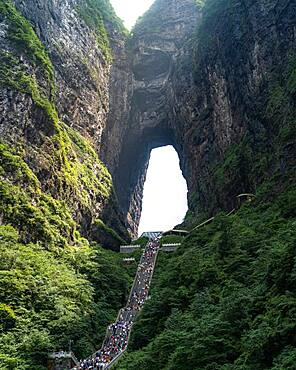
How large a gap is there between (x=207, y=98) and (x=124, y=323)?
36335 mm

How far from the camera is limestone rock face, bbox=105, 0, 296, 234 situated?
4016 centimetres

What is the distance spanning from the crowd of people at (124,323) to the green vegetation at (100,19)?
38.2m

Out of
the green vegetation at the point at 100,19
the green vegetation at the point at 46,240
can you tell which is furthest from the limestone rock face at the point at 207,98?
the green vegetation at the point at 46,240

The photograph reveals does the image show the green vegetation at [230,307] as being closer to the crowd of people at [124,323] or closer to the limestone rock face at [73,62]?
the crowd of people at [124,323]

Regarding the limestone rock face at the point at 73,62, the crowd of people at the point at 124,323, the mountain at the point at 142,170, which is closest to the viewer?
the mountain at the point at 142,170

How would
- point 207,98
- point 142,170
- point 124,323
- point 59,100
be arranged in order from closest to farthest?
point 124,323, point 59,100, point 207,98, point 142,170

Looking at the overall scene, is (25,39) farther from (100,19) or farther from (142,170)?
(142,170)

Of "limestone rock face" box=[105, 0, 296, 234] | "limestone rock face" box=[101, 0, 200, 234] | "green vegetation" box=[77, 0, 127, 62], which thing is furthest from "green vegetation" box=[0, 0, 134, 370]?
"limestone rock face" box=[101, 0, 200, 234]

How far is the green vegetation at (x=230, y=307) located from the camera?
36.3 feet

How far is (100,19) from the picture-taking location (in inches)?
2842

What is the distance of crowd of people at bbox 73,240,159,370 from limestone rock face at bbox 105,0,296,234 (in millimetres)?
10811

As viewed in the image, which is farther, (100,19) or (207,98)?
(100,19)

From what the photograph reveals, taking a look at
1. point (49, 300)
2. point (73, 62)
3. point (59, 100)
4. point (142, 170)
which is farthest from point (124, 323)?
point (142, 170)

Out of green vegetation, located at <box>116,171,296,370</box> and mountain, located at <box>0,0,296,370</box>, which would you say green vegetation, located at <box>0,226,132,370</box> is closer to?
mountain, located at <box>0,0,296,370</box>
